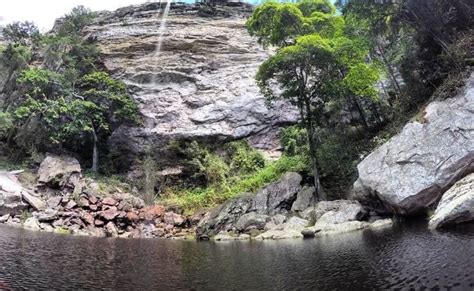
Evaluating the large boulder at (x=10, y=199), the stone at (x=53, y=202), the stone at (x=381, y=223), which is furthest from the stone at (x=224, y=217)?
the large boulder at (x=10, y=199)

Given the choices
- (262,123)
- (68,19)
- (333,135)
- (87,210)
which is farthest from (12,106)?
(333,135)

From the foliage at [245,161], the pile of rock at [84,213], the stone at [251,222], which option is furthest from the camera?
the foliage at [245,161]

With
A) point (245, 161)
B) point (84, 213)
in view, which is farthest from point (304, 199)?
point (84, 213)

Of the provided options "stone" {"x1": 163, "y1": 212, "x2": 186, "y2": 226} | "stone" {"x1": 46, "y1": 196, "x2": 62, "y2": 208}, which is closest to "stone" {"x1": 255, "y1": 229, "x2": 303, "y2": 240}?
"stone" {"x1": 163, "y1": 212, "x2": 186, "y2": 226}

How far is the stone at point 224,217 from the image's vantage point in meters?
26.1

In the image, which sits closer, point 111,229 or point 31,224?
point 31,224

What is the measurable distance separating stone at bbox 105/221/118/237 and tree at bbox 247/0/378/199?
Answer: 47.1ft

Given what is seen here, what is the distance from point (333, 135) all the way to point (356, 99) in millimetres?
3445

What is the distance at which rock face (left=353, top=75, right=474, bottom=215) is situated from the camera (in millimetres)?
19141

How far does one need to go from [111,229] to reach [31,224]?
539 centimetres

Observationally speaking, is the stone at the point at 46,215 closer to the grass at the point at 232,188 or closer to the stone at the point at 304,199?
the grass at the point at 232,188

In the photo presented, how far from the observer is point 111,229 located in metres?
27.7

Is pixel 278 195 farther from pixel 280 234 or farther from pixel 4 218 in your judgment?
pixel 4 218

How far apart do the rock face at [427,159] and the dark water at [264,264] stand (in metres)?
2.09
